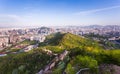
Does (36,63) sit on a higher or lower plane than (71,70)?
lower

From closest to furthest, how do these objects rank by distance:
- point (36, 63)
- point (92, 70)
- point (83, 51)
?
point (92, 70) → point (83, 51) → point (36, 63)

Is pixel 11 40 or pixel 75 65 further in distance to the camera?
pixel 11 40

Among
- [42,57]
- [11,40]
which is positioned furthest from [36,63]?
[11,40]

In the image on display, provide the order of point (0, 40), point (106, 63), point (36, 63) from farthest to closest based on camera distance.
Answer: point (0, 40)
point (36, 63)
point (106, 63)

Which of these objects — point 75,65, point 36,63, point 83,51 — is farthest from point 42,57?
point 75,65

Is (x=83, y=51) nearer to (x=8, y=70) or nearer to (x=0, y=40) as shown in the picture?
(x=8, y=70)

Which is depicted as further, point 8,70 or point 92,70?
point 8,70

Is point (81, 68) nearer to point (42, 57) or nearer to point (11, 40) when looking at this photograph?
point (42, 57)

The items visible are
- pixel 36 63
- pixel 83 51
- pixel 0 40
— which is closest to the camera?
pixel 83 51

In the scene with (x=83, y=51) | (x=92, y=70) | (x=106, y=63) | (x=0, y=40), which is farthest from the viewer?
(x=0, y=40)
